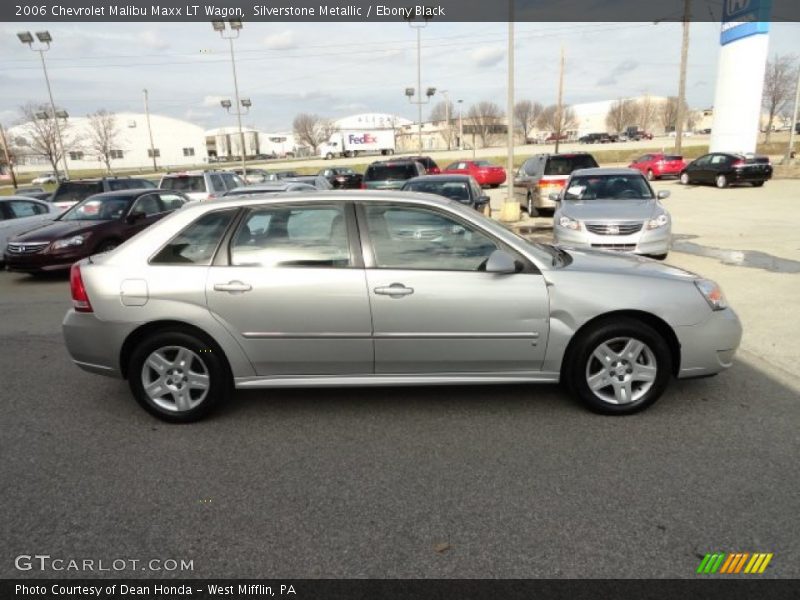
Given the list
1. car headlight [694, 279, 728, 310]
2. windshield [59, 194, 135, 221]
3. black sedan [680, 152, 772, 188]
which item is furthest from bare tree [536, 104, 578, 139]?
car headlight [694, 279, 728, 310]

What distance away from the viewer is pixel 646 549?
8.48 feet

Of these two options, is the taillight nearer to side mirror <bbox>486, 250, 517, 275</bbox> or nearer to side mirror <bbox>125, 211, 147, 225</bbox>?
side mirror <bbox>486, 250, 517, 275</bbox>

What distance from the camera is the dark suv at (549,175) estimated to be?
15086 mm

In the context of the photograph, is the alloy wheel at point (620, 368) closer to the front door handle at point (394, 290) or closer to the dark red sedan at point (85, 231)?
the front door handle at point (394, 290)

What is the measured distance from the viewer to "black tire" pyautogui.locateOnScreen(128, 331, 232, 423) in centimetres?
393

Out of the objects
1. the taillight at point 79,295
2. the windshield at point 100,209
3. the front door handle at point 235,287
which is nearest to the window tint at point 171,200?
the windshield at point 100,209

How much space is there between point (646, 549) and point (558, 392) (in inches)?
72.7

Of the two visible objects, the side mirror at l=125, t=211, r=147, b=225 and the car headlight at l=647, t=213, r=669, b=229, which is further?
the side mirror at l=125, t=211, r=147, b=225

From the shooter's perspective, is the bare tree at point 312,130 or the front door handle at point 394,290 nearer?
the front door handle at point 394,290

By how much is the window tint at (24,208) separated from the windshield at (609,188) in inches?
445

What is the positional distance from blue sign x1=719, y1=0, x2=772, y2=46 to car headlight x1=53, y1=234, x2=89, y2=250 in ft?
98.4

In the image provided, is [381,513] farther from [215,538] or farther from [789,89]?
[789,89]

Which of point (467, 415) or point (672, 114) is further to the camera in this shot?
point (672, 114)

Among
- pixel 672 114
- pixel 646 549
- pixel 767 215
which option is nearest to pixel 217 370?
pixel 646 549
